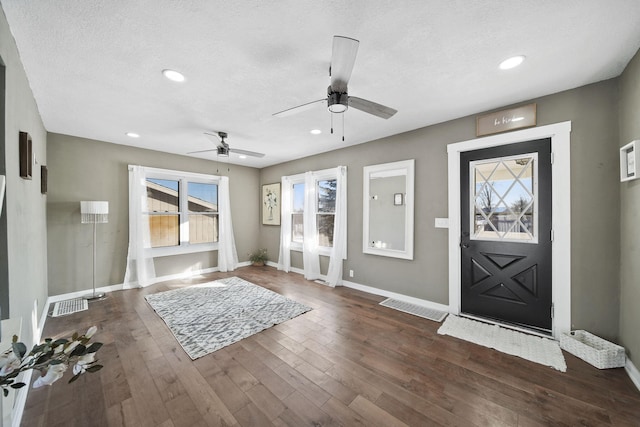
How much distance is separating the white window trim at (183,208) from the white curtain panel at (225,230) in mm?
245

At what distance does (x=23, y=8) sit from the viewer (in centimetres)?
151

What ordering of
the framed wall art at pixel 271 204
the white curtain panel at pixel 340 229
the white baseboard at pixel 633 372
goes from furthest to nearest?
the framed wall art at pixel 271 204 → the white curtain panel at pixel 340 229 → the white baseboard at pixel 633 372

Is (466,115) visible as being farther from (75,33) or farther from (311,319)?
(75,33)

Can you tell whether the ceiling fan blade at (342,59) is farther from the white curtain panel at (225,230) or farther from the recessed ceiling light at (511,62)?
the white curtain panel at (225,230)

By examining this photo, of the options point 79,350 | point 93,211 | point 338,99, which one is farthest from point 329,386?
point 93,211

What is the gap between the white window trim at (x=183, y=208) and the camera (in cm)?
473

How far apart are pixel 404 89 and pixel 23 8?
2851mm

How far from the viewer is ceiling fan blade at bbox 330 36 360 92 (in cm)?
146

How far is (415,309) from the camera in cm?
338

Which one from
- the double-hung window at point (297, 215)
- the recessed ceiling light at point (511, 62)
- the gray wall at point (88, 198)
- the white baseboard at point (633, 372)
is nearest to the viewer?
the white baseboard at point (633, 372)

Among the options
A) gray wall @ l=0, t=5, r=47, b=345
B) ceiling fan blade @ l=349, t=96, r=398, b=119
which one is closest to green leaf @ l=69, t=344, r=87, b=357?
gray wall @ l=0, t=5, r=47, b=345


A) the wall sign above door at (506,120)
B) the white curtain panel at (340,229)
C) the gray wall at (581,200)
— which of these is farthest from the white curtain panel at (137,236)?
the wall sign above door at (506,120)

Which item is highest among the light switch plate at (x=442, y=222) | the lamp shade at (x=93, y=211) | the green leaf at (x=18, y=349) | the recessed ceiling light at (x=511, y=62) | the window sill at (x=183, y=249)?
the recessed ceiling light at (x=511, y=62)

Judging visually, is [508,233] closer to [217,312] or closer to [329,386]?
[329,386]
